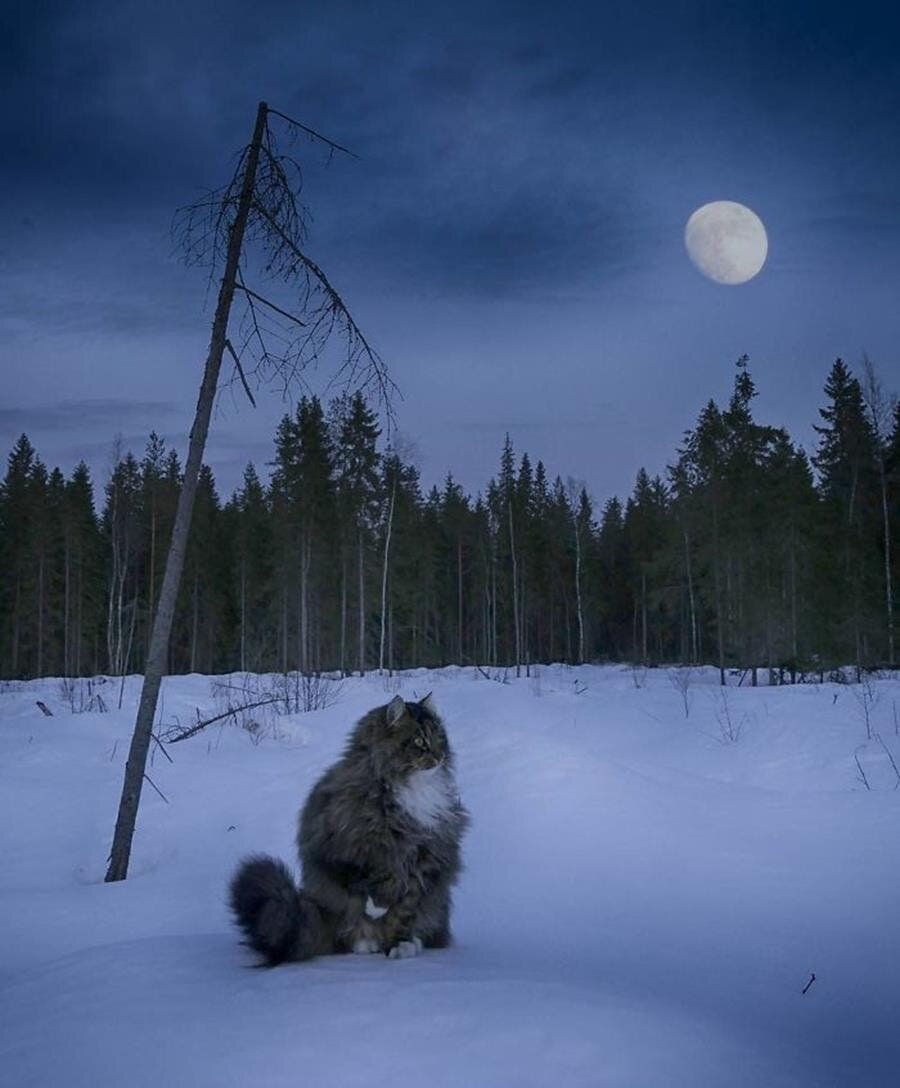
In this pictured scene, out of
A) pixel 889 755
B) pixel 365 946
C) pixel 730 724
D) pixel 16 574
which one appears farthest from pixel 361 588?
pixel 365 946

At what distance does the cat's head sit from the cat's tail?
809 mm

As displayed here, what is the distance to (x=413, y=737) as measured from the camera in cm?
452

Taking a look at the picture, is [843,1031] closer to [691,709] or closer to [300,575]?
[691,709]

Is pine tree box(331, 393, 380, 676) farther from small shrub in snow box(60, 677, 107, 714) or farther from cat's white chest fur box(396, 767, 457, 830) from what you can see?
cat's white chest fur box(396, 767, 457, 830)

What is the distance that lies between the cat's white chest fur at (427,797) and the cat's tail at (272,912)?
668 millimetres

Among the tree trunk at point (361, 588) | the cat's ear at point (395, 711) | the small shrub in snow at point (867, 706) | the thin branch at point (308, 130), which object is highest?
the thin branch at point (308, 130)

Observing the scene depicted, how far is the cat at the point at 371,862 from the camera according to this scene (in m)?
3.87

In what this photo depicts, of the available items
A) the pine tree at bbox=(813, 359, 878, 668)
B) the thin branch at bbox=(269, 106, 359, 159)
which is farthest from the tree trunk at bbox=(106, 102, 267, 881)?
the pine tree at bbox=(813, 359, 878, 668)

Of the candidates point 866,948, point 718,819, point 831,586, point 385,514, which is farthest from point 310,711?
point 385,514

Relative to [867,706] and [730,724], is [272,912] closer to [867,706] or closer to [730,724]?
[730,724]

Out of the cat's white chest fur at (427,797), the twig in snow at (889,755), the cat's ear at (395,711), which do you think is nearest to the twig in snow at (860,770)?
the twig in snow at (889,755)

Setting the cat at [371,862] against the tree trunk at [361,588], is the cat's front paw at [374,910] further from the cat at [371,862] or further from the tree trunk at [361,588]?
the tree trunk at [361,588]

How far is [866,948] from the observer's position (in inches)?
198

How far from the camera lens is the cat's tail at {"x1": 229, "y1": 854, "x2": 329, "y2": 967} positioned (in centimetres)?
378
